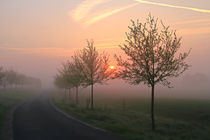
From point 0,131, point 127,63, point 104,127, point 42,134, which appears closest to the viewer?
point 42,134

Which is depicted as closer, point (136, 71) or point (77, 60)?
point (136, 71)

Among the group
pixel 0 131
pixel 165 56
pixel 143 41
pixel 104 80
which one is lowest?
pixel 0 131

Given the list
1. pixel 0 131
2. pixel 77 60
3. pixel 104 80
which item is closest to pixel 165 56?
pixel 0 131

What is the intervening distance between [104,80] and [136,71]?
13.3 metres

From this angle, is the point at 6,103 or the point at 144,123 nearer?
the point at 144,123

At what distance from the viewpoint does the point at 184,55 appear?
1423cm

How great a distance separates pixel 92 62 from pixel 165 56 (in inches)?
575

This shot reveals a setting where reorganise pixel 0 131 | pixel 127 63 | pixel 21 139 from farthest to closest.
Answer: pixel 127 63 → pixel 0 131 → pixel 21 139

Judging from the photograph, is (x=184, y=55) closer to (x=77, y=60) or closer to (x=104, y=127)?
(x=104, y=127)

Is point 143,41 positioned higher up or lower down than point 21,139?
higher up

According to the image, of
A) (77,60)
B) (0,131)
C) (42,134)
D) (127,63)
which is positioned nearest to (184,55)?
(127,63)

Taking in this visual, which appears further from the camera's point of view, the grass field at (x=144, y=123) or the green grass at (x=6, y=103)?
the green grass at (x=6, y=103)

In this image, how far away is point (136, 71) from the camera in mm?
14766

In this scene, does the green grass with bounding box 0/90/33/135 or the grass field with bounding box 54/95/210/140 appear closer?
the grass field with bounding box 54/95/210/140
